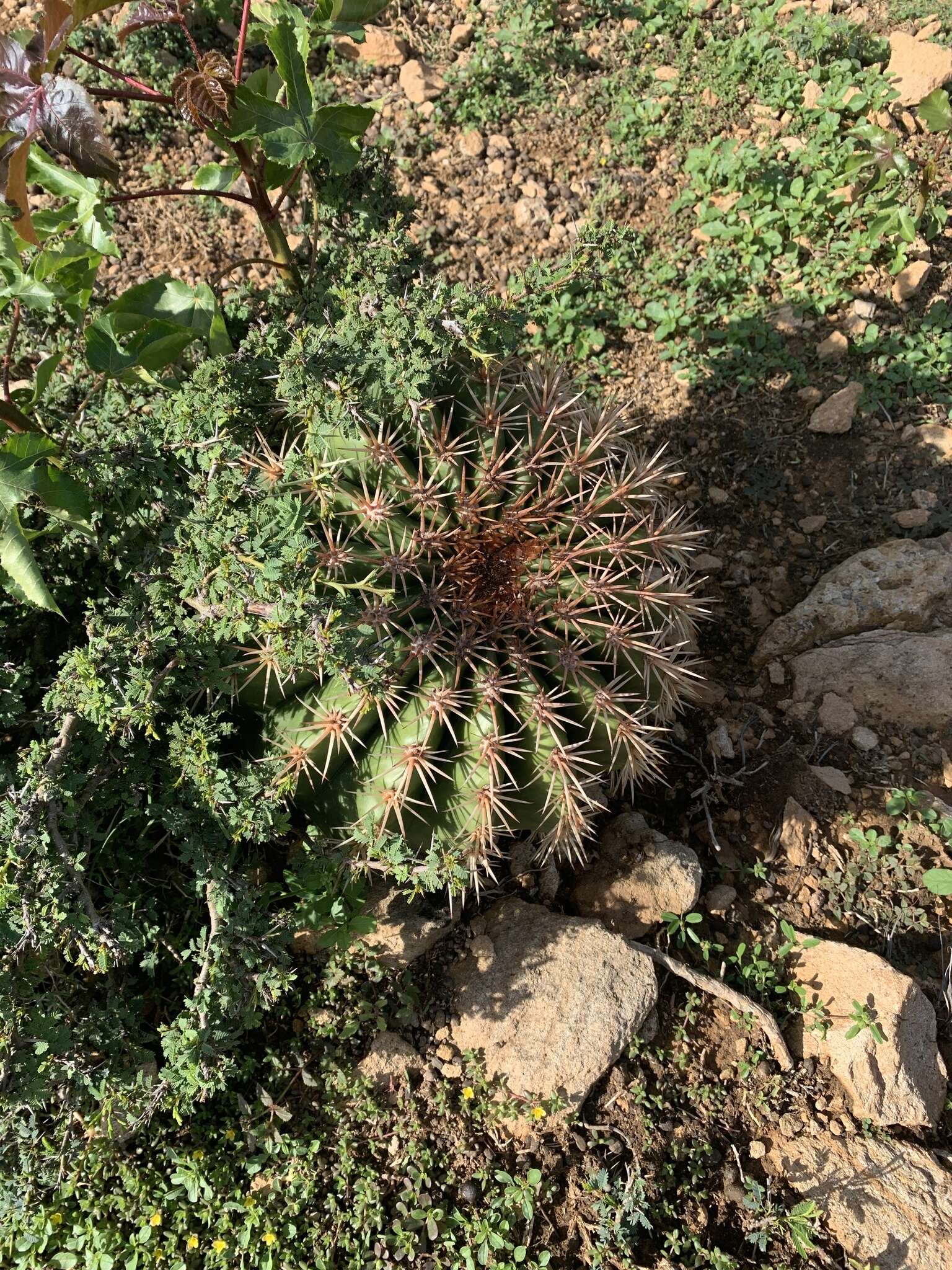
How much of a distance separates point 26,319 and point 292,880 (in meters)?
2.43

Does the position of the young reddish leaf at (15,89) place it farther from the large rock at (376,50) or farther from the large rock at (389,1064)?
the large rock at (376,50)

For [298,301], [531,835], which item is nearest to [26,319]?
[298,301]

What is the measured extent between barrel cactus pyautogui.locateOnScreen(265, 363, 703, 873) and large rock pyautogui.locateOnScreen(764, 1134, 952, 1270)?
1.17m

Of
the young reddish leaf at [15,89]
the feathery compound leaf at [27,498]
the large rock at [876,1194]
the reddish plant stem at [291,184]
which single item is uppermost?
the young reddish leaf at [15,89]

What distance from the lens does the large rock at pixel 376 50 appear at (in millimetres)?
4711

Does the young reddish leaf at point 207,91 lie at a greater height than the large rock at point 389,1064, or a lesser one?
greater

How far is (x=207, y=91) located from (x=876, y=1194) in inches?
137

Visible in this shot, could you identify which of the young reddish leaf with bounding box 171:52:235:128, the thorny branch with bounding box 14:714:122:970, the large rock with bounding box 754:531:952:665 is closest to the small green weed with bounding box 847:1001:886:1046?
the large rock with bounding box 754:531:952:665

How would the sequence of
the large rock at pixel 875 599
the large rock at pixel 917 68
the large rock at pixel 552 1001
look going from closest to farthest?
the large rock at pixel 552 1001, the large rock at pixel 875 599, the large rock at pixel 917 68

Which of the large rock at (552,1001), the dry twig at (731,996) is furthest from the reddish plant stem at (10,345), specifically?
the dry twig at (731,996)

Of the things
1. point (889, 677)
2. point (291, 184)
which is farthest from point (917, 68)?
point (291, 184)

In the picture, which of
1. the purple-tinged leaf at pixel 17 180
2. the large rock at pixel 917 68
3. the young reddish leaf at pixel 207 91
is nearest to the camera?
the purple-tinged leaf at pixel 17 180

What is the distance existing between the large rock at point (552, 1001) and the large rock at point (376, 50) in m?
4.45

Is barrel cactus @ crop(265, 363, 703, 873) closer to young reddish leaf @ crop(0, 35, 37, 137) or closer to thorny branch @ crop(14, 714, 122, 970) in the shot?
thorny branch @ crop(14, 714, 122, 970)
